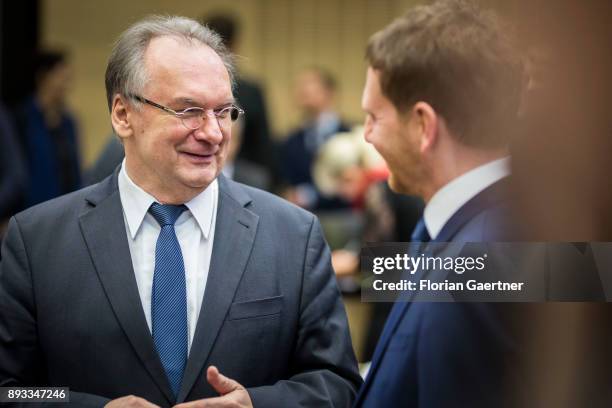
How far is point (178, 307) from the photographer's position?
255 cm

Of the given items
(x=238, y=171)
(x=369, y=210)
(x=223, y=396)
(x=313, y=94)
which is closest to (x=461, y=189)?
(x=223, y=396)

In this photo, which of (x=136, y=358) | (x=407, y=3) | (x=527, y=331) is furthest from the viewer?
(x=407, y=3)

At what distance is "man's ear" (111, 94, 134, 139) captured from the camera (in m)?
2.65

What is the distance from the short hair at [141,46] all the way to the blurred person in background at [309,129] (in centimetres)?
495

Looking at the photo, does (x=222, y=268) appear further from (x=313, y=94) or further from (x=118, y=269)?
(x=313, y=94)

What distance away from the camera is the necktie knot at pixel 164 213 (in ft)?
8.58

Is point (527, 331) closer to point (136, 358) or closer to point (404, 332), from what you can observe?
point (404, 332)

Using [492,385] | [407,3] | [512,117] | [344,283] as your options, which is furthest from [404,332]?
[407,3]

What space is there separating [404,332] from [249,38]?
8.39 metres

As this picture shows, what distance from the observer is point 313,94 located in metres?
8.55

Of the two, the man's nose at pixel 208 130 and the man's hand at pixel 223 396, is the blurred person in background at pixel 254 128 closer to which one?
the man's nose at pixel 208 130

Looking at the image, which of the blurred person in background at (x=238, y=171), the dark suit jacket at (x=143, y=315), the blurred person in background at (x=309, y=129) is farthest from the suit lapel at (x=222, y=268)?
the blurred person in background at (x=309, y=129)

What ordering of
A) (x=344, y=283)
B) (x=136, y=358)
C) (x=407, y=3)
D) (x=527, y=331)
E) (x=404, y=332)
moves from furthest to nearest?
(x=407, y=3) < (x=344, y=283) < (x=136, y=358) < (x=404, y=332) < (x=527, y=331)

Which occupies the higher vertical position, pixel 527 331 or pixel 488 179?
pixel 488 179
